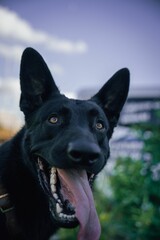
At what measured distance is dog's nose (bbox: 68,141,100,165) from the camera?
3.15m

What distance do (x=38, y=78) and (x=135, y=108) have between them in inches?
223

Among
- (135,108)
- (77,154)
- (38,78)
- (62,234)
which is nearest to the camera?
(77,154)

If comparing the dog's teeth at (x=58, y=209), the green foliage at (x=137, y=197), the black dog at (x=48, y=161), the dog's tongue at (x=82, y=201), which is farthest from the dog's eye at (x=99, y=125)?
the green foliage at (x=137, y=197)

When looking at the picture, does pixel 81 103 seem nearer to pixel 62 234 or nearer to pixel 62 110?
pixel 62 110

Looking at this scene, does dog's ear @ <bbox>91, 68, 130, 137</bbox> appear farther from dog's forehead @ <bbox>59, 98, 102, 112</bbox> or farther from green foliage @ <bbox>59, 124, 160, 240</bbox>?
green foliage @ <bbox>59, 124, 160, 240</bbox>

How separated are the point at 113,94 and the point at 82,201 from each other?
1.46m

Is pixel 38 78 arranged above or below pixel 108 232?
above

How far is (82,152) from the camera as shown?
3.15 m

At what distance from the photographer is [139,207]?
660 cm

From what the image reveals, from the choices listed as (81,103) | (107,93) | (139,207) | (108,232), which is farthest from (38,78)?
(108,232)

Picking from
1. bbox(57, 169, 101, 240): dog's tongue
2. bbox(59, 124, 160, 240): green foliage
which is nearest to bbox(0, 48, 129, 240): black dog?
bbox(57, 169, 101, 240): dog's tongue

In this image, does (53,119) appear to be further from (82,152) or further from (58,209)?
(58,209)

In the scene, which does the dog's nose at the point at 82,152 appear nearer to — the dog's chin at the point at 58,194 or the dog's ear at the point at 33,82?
the dog's chin at the point at 58,194

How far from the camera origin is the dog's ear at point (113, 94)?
4.41 m
